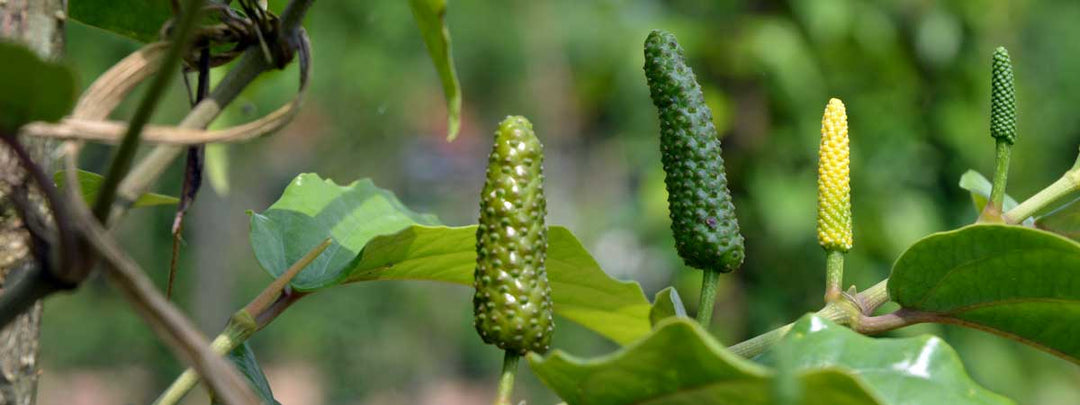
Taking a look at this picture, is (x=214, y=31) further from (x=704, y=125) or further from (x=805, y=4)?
(x=805, y=4)

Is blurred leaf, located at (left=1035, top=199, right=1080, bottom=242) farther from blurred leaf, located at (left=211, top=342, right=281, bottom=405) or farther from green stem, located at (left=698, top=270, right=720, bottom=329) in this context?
blurred leaf, located at (left=211, top=342, right=281, bottom=405)

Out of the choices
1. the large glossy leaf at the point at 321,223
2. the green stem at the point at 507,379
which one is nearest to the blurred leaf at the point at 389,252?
the large glossy leaf at the point at 321,223

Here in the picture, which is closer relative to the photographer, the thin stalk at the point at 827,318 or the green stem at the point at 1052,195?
the thin stalk at the point at 827,318

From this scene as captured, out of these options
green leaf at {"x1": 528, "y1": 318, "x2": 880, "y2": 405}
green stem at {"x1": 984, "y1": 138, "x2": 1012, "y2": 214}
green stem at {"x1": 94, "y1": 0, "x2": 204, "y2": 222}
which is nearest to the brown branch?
green stem at {"x1": 94, "y1": 0, "x2": 204, "y2": 222}

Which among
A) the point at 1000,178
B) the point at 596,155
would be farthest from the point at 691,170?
the point at 596,155

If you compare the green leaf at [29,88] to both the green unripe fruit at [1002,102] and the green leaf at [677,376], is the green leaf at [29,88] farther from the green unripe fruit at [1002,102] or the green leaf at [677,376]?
the green unripe fruit at [1002,102]

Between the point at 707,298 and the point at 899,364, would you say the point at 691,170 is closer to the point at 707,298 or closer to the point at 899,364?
the point at 707,298
